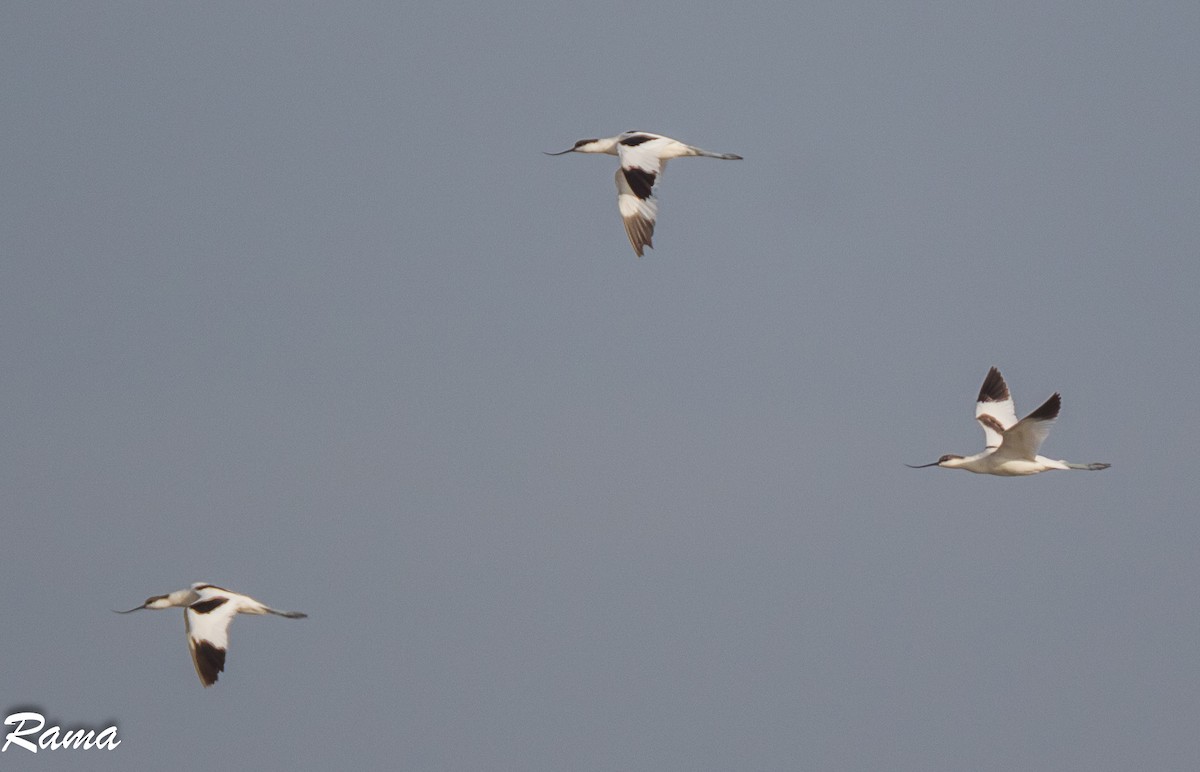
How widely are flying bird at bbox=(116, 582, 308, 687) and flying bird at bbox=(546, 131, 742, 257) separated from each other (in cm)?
629

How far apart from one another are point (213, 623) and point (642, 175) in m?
7.60

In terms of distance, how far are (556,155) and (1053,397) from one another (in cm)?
814

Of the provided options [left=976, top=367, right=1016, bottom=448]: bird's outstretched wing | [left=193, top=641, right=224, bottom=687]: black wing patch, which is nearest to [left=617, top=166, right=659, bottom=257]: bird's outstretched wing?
[left=976, top=367, right=1016, bottom=448]: bird's outstretched wing

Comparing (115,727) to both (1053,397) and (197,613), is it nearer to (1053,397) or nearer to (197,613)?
(197,613)

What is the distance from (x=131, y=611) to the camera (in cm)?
2462

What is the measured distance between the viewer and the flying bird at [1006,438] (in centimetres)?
2230

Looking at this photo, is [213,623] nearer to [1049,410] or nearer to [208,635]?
[208,635]

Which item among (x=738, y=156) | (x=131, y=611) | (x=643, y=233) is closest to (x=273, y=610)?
(x=131, y=611)

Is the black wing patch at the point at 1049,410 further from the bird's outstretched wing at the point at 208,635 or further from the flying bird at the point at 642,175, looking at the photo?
the bird's outstretched wing at the point at 208,635

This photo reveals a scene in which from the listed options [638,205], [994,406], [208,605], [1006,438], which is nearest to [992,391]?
[994,406]

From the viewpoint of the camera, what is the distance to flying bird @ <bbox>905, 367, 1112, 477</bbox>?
22297 millimetres

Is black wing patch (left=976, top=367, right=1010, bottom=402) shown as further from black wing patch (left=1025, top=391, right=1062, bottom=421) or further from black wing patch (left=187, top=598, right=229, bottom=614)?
black wing patch (left=187, top=598, right=229, bottom=614)

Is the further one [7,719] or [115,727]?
[115,727]

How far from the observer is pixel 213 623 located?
74.0 feet
